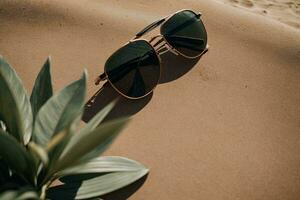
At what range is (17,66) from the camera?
115 inches

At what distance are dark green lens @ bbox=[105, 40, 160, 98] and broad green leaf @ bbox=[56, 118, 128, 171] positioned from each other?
1.05 meters

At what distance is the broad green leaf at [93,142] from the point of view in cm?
156

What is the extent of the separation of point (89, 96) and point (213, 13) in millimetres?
1616

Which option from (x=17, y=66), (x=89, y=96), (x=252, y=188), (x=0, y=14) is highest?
(x=0, y=14)

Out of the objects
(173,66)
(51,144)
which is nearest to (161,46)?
(173,66)

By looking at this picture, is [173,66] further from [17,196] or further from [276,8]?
[276,8]

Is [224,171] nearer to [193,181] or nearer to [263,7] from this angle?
[193,181]

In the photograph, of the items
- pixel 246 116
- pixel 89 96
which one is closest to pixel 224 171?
pixel 246 116

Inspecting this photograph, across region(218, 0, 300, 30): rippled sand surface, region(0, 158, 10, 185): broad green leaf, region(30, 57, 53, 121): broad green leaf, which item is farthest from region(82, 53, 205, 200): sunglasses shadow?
region(218, 0, 300, 30): rippled sand surface

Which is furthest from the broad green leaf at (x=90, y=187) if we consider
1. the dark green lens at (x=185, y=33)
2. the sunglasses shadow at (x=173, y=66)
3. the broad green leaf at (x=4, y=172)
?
the dark green lens at (x=185, y=33)

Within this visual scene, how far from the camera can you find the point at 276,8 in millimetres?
5145

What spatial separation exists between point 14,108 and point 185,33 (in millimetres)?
1736

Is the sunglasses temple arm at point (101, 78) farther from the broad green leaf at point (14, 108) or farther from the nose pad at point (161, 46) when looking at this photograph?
the broad green leaf at point (14, 108)

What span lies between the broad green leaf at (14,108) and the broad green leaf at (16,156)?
0.14 m
